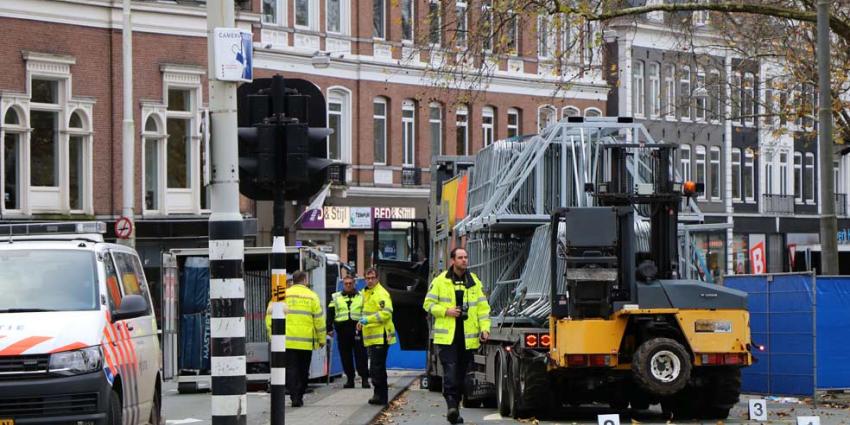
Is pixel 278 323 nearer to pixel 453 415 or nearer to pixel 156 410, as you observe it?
pixel 156 410

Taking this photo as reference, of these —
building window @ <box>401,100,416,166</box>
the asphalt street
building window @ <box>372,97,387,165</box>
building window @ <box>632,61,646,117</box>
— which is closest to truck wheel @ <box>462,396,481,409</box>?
the asphalt street

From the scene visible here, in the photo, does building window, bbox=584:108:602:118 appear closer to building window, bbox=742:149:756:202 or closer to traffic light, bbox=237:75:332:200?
building window, bbox=742:149:756:202

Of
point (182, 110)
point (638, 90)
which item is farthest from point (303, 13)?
point (638, 90)

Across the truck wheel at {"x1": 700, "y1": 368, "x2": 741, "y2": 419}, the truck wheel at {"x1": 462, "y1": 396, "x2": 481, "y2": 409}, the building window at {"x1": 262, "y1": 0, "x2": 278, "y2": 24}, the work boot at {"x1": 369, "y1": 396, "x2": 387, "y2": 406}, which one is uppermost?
the building window at {"x1": 262, "y1": 0, "x2": 278, "y2": 24}

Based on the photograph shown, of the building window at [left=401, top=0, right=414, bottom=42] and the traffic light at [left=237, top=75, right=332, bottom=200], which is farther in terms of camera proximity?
the building window at [left=401, top=0, right=414, bottom=42]

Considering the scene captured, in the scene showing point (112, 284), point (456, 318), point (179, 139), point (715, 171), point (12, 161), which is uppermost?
point (179, 139)

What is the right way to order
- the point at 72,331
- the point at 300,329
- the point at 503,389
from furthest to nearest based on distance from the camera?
1. the point at 300,329
2. the point at 503,389
3. the point at 72,331

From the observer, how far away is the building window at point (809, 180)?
72.8 metres

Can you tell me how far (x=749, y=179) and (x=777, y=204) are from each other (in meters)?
2.30

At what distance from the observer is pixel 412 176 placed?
174ft

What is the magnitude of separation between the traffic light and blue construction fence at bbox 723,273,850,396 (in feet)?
32.4

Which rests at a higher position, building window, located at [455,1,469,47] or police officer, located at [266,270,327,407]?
building window, located at [455,1,469,47]

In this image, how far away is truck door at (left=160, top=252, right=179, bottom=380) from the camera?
25578 mm

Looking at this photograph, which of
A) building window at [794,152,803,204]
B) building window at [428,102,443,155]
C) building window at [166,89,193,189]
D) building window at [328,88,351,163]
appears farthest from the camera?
building window at [794,152,803,204]
